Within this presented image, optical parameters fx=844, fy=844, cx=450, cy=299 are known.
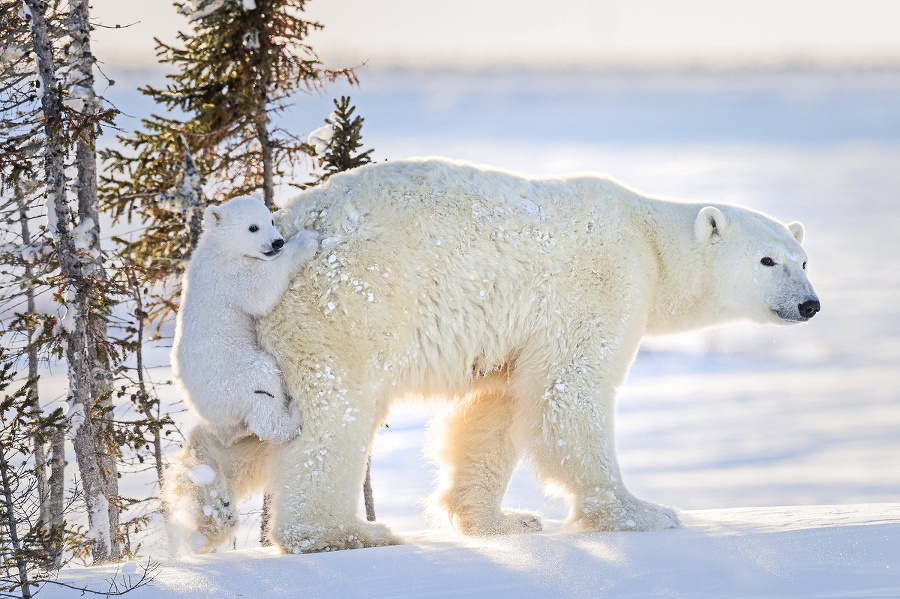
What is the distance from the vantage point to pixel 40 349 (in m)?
8.66

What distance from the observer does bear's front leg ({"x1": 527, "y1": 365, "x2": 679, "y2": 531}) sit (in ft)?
19.1

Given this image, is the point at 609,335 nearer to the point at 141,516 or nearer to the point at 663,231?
the point at 663,231

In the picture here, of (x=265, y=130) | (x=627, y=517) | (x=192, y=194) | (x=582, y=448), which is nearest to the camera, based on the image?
(x=627, y=517)

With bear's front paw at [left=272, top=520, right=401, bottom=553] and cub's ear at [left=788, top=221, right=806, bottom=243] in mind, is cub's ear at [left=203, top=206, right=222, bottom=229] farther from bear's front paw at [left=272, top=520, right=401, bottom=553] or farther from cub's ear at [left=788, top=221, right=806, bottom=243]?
cub's ear at [left=788, top=221, right=806, bottom=243]

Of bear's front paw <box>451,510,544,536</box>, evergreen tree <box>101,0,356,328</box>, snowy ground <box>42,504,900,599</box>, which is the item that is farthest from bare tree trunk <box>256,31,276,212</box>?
snowy ground <box>42,504,900,599</box>

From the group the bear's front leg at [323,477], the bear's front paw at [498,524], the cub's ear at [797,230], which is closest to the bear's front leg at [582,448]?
the bear's front paw at [498,524]

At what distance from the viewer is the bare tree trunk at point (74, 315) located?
7602 millimetres

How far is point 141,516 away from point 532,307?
6313 mm

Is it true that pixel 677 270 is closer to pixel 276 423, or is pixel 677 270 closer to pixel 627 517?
pixel 627 517

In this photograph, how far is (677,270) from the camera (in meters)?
6.65

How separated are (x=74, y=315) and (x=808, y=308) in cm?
679

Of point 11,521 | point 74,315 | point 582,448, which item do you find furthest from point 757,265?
point 74,315

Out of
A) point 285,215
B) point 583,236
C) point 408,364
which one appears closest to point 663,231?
point 583,236

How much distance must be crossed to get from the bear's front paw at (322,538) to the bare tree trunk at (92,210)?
4.38 metres
